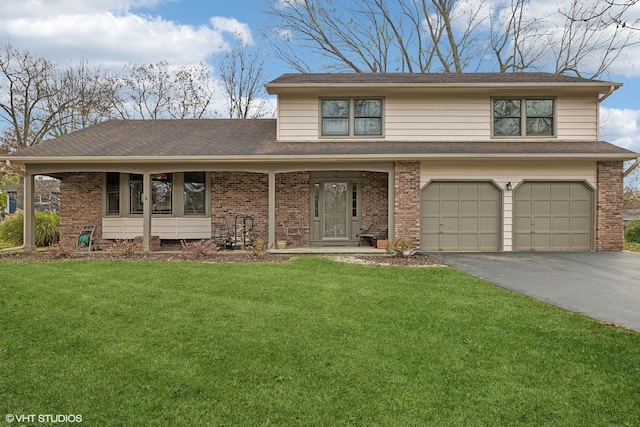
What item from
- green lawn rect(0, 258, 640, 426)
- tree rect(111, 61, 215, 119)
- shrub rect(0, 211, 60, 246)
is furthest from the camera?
tree rect(111, 61, 215, 119)

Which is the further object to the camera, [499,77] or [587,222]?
[499,77]

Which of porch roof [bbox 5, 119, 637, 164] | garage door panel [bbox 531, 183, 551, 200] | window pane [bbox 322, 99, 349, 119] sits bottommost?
garage door panel [bbox 531, 183, 551, 200]

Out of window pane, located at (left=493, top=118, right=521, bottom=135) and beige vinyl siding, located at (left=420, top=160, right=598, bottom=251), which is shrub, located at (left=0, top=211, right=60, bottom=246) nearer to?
beige vinyl siding, located at (left=420, top=160, right=598, bottom=251)

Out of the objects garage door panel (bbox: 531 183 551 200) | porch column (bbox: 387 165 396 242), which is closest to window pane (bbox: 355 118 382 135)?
porch column (bbox: 387 165 396 242)

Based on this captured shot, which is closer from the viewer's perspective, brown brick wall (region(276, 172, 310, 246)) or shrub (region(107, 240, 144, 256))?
shrub (region(107, 240, 144, 256))

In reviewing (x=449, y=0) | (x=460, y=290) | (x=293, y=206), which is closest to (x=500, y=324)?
(x=460, y=290)

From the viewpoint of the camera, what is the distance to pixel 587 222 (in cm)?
1140

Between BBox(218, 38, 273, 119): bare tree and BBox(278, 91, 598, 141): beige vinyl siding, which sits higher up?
BBox(218, 38, 273, 119): bare tree

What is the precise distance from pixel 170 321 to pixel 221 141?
8189 mm

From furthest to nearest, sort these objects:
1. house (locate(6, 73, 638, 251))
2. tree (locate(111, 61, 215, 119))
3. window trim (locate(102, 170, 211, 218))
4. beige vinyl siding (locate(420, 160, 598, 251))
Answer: tree (locate(111, 61, 215, 119)), window trim (locate(102, 170, 211, 218)), beige vinyl siding (locate(420, 160, 598, 251)), house (locate(6, 73, 638, 251))

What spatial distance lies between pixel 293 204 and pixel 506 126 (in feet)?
22.9

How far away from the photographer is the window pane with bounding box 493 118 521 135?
1211 centimetres

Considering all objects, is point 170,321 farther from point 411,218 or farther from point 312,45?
point 312,45

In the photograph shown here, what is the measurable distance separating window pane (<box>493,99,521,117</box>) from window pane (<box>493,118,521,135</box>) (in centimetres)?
15
